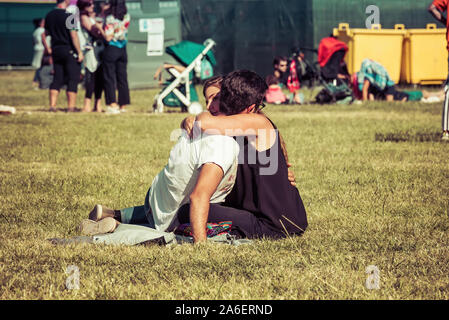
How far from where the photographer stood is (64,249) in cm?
407

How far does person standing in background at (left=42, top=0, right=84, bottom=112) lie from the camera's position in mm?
11961

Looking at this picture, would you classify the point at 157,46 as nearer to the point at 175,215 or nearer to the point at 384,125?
the point at 384,125

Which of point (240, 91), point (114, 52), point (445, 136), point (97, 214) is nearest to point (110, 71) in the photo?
point (114, 52)

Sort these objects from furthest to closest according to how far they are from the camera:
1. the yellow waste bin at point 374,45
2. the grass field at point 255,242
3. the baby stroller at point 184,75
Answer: the yellow waste bin at point 374,45
the baby stroller at point 184,75
the grass field at point 255,242

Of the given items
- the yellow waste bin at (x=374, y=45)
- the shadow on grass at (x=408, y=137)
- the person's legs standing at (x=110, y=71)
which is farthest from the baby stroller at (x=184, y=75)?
the yellow waste bin at (x=374, y=45)

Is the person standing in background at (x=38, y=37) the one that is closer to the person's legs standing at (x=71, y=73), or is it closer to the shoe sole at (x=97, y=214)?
the person's legs standing at (x=71, y=73)

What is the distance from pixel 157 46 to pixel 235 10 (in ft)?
8.56

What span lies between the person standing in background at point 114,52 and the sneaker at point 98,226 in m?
7.48

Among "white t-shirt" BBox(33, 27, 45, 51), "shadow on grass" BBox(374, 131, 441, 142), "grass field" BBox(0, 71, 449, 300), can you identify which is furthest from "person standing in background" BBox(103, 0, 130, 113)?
"white t-shirt" BBox(33, 27, 45, 51)

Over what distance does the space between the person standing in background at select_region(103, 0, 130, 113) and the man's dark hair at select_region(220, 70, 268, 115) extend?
7.77 metres

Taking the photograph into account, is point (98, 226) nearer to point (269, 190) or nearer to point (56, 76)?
point (269, 190)

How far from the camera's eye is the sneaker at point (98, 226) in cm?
451

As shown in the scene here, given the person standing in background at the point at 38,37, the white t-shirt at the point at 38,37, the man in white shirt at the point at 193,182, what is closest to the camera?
the man in white shirt at the point at 193,182
